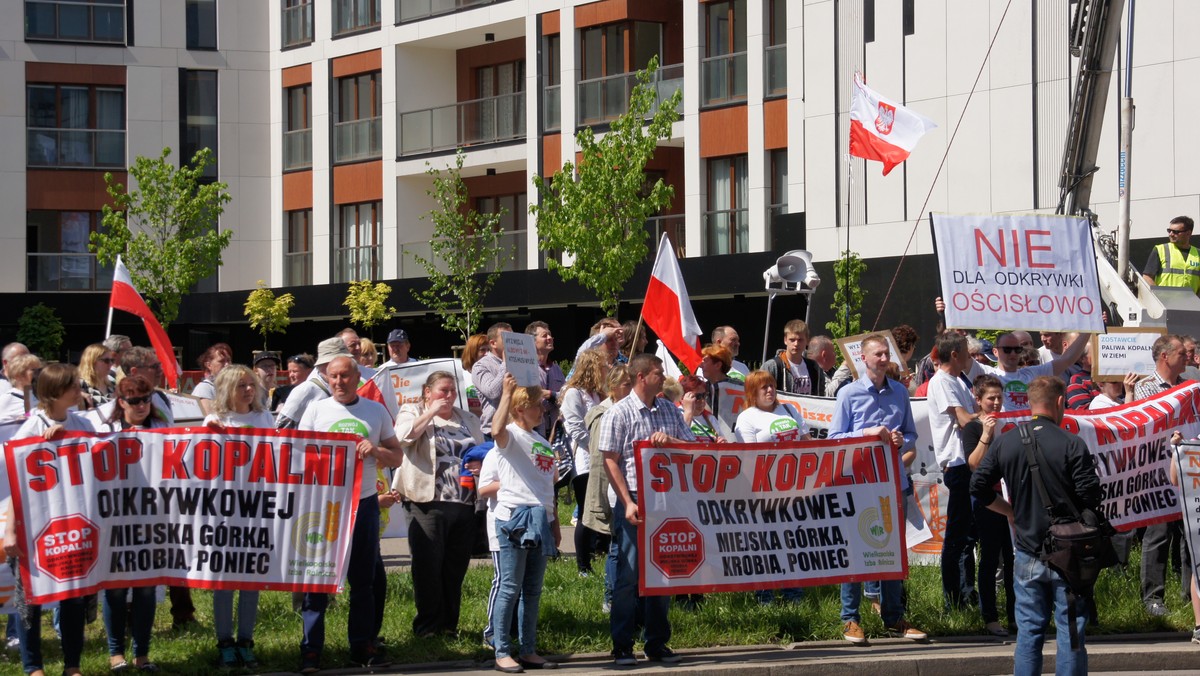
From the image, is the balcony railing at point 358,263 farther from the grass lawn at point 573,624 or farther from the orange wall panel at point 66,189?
the grass lawn at point 573,624

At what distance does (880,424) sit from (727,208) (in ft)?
79.2

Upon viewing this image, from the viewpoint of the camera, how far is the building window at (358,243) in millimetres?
41688

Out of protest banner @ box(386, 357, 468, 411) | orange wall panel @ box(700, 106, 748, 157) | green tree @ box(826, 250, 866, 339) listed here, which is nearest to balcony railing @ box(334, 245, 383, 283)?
orange wall panel @ box(700, 106, 748, 157)

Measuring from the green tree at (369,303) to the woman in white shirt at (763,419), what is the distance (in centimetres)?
2878

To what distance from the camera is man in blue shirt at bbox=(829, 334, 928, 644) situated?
10297 millimetres

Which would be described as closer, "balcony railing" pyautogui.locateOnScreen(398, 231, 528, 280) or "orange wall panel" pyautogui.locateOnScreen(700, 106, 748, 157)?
"orange wall panel" pyautogui.locateOnScreen(700, 106, 748, 157)

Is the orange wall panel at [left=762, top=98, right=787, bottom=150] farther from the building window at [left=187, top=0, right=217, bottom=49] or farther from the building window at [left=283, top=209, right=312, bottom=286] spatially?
the building window at [left=187, top=0, right=217, bottom=49]

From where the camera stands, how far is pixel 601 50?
120 ft

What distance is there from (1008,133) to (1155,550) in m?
17.3

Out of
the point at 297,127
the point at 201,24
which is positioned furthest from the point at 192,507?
the point at 201,24

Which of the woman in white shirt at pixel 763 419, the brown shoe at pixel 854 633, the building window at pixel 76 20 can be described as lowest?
the brown shoe at pixel 854 633

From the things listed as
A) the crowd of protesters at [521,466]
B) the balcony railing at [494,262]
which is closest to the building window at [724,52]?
the balcony railing at [494,262]

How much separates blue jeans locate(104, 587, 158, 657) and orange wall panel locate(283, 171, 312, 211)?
116 ft

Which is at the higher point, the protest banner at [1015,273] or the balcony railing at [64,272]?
the balcony railing at [64,272]
